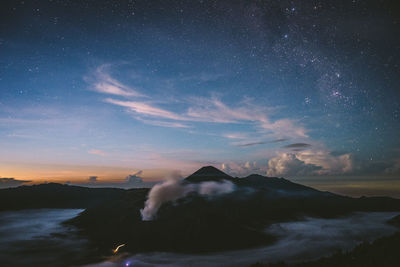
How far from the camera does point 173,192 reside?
383ft

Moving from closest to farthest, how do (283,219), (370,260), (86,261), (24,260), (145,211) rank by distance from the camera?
(370,260), (86,261), (24,260), (145,211), (283,219)

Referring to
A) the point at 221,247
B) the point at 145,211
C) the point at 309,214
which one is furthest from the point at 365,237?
the point at 145,211

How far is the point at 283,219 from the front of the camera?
496 ft

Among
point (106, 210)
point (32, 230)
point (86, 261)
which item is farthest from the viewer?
point (32, 230)

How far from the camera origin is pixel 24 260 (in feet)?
254

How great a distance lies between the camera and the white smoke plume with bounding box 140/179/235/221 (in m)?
97.2

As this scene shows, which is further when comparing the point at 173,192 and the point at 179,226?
the point at 173,192

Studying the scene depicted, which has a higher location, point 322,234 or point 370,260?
point 370,260

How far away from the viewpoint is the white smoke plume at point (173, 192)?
97.2m

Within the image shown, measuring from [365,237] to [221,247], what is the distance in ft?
298

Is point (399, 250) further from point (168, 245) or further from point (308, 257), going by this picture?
point (168, 245)

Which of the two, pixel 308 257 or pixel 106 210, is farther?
pixel 106 210

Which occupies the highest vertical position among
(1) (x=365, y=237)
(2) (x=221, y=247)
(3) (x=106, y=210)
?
(3) (x=106, y=210)

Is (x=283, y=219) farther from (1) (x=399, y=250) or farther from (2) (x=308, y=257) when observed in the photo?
(1) (x=399, y=250)
